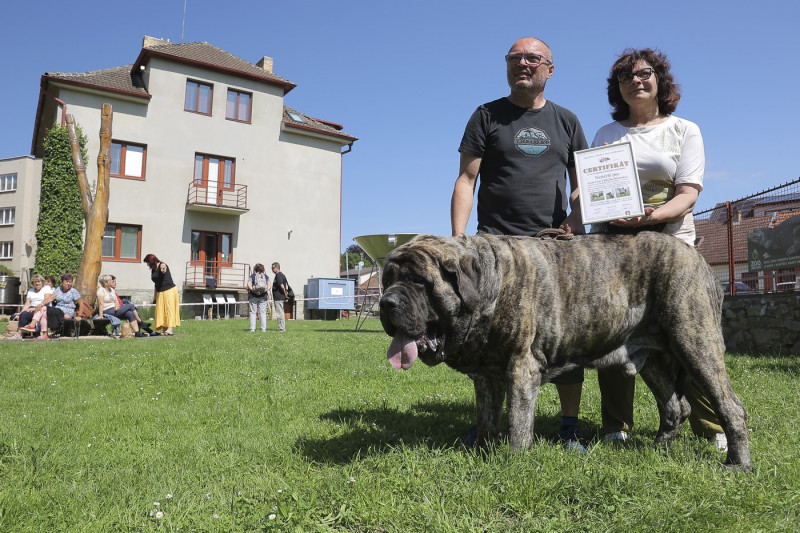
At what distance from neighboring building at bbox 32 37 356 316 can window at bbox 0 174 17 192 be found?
16.1 m

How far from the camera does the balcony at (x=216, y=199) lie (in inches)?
992

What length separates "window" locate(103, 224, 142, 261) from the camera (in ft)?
78.0

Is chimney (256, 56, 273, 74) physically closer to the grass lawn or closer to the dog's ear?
the grass lawn

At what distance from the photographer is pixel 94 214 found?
1711cm

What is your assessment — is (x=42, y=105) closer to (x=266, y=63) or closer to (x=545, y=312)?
(x=266, y=63)

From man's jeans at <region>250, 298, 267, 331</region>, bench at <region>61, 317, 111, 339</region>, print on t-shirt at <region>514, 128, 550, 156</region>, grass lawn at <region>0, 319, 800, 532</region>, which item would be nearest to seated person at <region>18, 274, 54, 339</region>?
bench at <region>61, 317, 111, 339</region>

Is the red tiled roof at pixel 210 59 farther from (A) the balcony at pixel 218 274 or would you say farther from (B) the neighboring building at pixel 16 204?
(B) the neighboring building at pixel 16 204

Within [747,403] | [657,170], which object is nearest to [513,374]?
[657,170]

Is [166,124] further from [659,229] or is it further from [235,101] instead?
[659,229]

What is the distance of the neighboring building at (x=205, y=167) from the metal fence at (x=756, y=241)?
66.8ft

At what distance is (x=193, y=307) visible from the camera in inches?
992

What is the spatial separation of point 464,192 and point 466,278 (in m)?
1.13

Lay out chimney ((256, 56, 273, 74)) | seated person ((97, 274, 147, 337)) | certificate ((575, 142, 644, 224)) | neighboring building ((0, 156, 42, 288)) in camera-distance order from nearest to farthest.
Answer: certificate ((575, 142, 644, 224))
seated person ((97, 274, 147, 337))
chimney ((256, 56, 273, 74))
neighboring building ((0, 156, 42, 288))

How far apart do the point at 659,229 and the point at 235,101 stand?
2624cm
